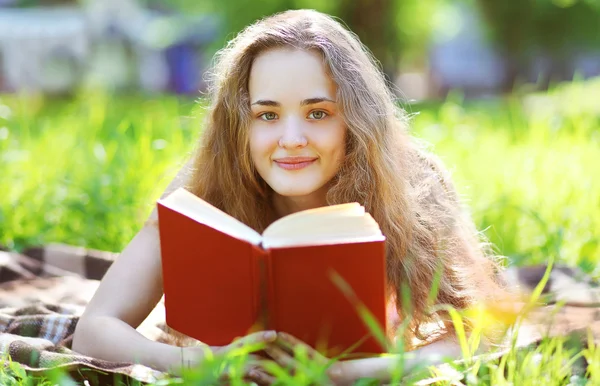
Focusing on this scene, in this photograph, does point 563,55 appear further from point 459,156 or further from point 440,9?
point 459,156

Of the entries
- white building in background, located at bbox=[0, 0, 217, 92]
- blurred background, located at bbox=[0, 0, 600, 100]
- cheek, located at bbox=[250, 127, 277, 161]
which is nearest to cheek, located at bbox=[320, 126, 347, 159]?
cheek, located at bbox=[250, 127, 277, 161]

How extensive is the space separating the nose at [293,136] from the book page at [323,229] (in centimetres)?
32

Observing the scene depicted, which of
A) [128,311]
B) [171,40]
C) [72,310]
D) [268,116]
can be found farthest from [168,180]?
[171,40]

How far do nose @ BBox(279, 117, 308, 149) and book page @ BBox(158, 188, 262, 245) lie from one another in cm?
29

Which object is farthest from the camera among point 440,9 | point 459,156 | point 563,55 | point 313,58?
point 563,55

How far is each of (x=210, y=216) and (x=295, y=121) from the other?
0.36 metres

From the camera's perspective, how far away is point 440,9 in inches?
482

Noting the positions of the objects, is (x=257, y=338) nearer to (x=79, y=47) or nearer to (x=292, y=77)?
(x=292, y=77)

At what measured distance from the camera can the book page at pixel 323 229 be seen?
4.99 feet

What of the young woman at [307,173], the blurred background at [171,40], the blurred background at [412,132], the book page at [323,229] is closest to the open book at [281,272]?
the book page at [323,229]

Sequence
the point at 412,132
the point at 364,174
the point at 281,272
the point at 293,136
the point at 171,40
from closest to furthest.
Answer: the point at 281,272
the point at 293,136
the point at 364,174
the point at 412,132
the point at 171,40

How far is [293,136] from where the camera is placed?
1.85m

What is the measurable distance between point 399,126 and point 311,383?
822mm

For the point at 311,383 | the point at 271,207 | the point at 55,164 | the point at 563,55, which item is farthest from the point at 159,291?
the point at 563,55
